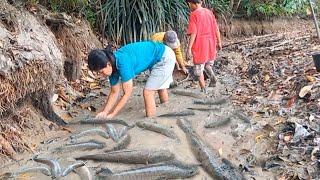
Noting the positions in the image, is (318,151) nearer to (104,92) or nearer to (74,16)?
(104,92)

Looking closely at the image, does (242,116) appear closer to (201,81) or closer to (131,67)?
(131,67)

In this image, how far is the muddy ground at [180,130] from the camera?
189 inches

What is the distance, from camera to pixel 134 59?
606cm

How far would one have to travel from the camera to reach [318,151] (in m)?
4.73

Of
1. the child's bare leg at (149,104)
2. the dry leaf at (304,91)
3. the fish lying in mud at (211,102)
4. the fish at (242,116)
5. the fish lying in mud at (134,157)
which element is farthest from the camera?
the fish lying in mud at (211,102)

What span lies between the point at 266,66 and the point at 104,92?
10.2ft

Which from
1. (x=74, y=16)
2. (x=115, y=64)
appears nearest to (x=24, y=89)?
(x=115, y=64)

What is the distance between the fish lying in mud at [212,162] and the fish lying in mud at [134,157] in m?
0.33

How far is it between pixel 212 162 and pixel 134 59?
6.52ft

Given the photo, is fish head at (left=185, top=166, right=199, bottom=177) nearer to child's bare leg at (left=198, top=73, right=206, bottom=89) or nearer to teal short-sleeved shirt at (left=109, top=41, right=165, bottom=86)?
teal short-sleeved shirt at (left=109, top=41, right=165, bottom=86)

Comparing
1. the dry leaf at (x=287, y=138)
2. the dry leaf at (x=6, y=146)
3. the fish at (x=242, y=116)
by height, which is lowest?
the dry leaf at (x=287, y=138)

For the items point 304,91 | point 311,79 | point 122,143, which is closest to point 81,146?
point 122,143

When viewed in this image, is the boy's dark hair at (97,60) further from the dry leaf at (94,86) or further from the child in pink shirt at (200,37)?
the dry leaf at (94,86)

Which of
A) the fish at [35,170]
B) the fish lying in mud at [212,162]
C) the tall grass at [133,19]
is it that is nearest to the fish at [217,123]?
the fish lying in mud at [212,162]
